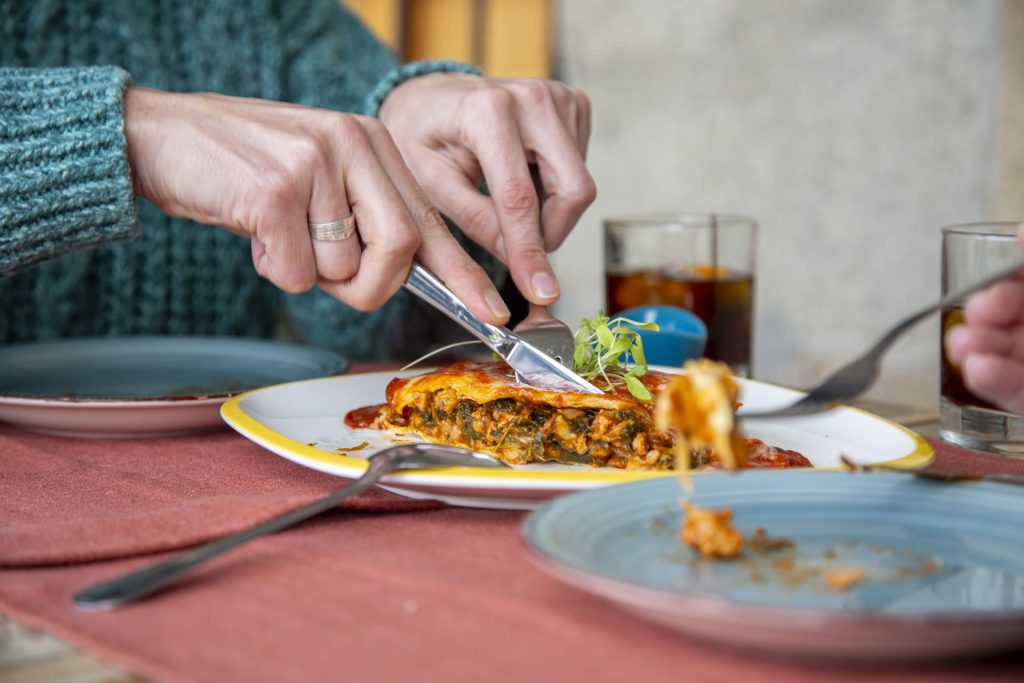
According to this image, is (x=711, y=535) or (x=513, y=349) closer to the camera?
(x=711, y=535)

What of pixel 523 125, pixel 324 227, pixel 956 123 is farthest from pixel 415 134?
pixel 956 123

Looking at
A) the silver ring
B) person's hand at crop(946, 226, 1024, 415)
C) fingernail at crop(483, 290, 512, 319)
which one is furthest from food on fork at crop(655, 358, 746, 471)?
the silver ring

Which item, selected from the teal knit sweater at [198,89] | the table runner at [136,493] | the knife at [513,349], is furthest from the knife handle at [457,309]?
the teal knit sweater at [198,89]

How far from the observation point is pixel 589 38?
314 centimetres

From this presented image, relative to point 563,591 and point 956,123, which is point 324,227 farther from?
point 956,123

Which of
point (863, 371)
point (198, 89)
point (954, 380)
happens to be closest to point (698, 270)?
point (954, 380)

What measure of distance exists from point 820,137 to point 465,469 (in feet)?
6.71

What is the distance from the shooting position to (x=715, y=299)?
159 cm

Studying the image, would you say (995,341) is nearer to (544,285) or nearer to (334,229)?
(544,285)

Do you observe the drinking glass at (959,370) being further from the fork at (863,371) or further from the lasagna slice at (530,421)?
the fork at (863,371)

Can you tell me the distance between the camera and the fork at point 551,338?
1.14m

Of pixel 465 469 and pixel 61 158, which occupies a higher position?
pixel 61 158

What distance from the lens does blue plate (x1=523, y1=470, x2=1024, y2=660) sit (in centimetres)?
49

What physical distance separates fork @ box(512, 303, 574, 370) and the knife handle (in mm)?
30
